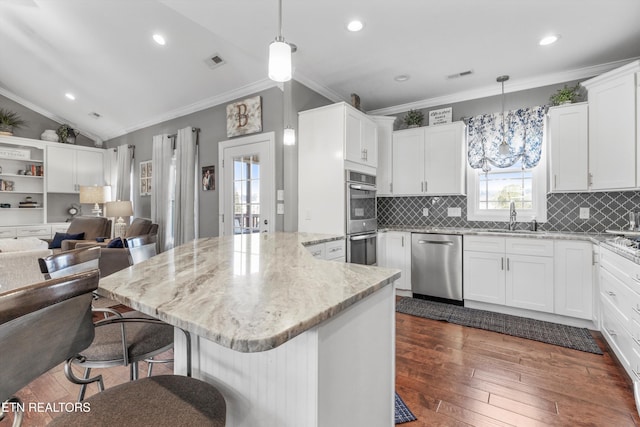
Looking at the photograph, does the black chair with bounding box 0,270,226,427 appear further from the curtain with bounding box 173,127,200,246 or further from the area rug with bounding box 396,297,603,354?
the curtain with bounding box 173,127,200,246

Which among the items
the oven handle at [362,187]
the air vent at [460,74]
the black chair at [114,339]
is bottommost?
the black chair at [114,339]

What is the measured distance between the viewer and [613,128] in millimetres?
2801

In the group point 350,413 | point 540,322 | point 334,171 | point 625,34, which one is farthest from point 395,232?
point 350,413

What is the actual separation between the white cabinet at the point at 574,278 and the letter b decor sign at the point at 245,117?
3551 millimetres

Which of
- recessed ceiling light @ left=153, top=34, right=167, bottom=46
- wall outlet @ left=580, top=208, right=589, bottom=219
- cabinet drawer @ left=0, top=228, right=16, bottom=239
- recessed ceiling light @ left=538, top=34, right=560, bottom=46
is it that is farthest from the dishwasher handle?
cabinet drawer @ left=0, top=228, right=16, bottom=239

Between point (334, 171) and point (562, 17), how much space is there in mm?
2305

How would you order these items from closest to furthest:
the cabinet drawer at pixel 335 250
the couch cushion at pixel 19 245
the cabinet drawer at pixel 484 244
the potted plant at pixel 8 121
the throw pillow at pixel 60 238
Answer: the cabinet drawer at pixel 335 250, the cabinet drawer at pixel 484 244, the couch cushion at pixel 19 245, the throw pillow at pixel 60 238, the potted plant at pixel 8 121

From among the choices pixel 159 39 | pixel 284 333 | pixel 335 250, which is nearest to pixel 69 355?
pixel 284 333

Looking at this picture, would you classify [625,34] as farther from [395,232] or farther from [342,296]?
[342,296]

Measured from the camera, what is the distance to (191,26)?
307cm

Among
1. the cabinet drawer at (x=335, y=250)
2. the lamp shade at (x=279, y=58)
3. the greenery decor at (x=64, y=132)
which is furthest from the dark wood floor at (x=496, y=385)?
the greenery decor at (x=64, y=132)

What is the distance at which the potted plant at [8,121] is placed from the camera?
17.6ft

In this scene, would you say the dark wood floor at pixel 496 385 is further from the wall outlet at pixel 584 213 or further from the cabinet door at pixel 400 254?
the wall outlet at pixel 584 213

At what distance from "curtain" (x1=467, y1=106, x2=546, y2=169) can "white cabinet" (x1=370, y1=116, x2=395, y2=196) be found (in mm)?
995
